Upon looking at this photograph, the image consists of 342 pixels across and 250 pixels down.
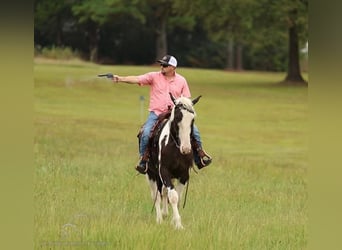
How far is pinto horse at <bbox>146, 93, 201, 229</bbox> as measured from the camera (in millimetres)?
5574

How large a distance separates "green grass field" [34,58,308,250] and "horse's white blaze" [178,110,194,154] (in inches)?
22.2

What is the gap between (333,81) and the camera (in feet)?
6.92

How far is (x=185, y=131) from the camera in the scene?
5.57 meters

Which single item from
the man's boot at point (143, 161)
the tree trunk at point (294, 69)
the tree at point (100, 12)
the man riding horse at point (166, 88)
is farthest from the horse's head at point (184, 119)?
the tree trunk at point (294, 69)

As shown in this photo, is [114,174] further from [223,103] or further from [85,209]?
[223,103]

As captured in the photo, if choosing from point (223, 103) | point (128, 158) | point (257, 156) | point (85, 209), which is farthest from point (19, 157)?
point (223, 103)

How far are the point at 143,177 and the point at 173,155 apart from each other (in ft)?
11.1

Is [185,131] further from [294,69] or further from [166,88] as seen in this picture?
[294,69]

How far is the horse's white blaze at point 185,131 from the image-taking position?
5.55 m

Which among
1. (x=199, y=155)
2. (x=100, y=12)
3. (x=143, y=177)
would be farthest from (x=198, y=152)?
(x=100, y=12)

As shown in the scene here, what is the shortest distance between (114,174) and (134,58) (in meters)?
17.7

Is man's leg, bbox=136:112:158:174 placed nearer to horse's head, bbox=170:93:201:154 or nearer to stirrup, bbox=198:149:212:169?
stirrup, bbox=198:149:212:169

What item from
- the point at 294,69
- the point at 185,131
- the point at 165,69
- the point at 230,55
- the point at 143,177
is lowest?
the point at 143,177

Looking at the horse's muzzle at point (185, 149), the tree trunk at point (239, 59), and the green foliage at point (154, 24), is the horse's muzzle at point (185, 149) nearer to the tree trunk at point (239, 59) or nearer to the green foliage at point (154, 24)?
the green foliage at point (154, 24)
